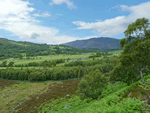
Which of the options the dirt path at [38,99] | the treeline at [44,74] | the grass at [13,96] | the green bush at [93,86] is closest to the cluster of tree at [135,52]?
the green bush at [93,86]

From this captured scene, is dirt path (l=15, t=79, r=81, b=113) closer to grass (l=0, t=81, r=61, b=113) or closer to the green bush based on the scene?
grass (l=0, t=81, r=61, b=113)

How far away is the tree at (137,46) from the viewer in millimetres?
19938

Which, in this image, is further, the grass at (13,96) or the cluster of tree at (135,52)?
the grass at (13,96)

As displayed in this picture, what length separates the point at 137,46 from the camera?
20172 millimetres

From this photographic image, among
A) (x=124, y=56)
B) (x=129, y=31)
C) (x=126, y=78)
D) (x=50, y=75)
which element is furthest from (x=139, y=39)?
(x=50, y=75)

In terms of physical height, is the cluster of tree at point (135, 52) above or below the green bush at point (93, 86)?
above

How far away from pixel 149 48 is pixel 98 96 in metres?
19.8

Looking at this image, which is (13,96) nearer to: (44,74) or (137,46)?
(44,74)

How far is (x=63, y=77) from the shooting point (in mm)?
111688

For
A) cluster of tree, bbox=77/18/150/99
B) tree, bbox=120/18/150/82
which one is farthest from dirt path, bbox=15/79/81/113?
tree, bbox=120/18/150/82

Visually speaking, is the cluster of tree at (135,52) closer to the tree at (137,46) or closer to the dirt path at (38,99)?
the tree at (137,46)

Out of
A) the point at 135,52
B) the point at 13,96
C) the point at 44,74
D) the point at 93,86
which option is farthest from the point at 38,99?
the point at 44,74

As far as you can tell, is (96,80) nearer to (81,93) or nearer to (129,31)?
(81,93)

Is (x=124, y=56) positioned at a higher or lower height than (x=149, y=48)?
lower
